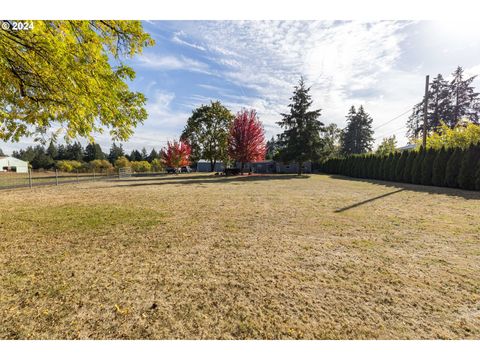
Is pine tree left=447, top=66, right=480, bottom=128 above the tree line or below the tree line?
above

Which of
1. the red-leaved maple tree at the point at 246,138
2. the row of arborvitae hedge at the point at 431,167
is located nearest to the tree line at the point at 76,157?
the red-leaved maple tree at the point at 246,138

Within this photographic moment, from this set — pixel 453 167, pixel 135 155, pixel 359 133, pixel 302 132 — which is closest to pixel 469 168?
pixel 453 167

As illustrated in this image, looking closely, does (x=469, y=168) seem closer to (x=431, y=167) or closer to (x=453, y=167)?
(x=453, y=167)

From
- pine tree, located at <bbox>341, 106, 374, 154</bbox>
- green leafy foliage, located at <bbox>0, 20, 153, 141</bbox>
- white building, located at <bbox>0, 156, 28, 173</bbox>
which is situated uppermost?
pine tree, located at <bbox>341, 106, 374, 154</bbox>

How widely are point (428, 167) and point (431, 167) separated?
191 millimetres

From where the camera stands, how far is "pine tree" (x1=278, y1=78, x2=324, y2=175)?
2773 centimetres

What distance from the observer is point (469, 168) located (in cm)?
1273

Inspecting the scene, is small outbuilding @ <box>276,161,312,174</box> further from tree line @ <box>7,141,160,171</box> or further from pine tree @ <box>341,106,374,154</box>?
tree line @ <box>7,141,160,171</box>

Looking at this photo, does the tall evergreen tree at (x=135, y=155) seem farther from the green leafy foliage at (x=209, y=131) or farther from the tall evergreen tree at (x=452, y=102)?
the tall evergreen tree at (x=452, y=102)

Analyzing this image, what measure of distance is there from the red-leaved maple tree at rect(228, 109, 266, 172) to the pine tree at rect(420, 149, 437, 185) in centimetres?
1711

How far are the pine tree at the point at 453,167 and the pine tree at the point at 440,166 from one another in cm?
53

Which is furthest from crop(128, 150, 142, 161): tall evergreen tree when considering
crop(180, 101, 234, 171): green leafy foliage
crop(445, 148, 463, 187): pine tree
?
crop(445, 148, 463, 187): pine tree

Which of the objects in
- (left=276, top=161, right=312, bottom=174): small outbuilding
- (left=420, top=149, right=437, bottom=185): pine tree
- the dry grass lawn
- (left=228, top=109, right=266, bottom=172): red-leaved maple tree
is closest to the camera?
the dry grass lawn

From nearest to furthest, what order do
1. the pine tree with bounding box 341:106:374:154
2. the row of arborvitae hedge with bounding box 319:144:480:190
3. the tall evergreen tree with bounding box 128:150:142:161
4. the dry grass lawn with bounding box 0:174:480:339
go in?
the dry grass lawn with bounding box 0:174:480:339 < the row of arborvitae hedge with bounding box 319:144:480:190 < the pine tree with bounding box 341:106:374:154 < the tall evergreen tree with bounding box 128:150:142:161
